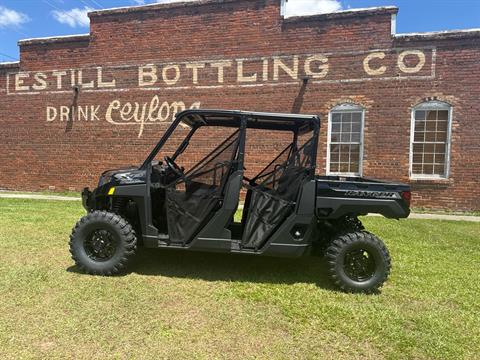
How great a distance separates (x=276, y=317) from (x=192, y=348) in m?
0.92

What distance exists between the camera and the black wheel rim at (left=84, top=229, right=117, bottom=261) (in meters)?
4.33

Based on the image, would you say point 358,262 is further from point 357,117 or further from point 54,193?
point 54,193

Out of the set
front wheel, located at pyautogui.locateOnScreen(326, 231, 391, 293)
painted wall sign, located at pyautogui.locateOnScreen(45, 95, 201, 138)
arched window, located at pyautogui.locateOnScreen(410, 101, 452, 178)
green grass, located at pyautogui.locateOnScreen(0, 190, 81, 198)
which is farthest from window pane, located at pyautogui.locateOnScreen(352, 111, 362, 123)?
green grass, located at pyautogui.locateOnScreen(0, 190, 81, 198)

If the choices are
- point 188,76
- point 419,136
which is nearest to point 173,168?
point 188,76

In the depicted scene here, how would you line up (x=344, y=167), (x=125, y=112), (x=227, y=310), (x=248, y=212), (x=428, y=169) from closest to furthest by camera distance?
1. (x=227, y=310)
2. (x=248, y=212)
3. (x=428, y=169)
4. (x=344, y=167)
5. (x=125, y=112)

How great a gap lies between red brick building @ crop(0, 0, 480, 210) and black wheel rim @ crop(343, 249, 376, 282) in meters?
6.72

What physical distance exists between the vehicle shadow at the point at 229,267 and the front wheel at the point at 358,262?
222mm

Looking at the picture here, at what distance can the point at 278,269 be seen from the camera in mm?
4742

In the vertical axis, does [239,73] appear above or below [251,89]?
above

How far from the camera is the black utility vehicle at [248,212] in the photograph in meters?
4.06

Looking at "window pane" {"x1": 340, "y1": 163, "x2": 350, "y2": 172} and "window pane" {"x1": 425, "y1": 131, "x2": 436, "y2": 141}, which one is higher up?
"window pane" {"x1": 425, "y1": 131, "x2": 436, "y2": 141}

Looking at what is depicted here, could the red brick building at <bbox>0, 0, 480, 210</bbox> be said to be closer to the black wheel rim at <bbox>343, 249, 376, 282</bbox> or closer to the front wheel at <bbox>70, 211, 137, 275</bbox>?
the black wheel rim at <bbox>343, 249, 376, 282</bbox>

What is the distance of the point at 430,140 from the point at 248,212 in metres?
7.97

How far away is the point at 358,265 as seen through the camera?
13.6 ft
